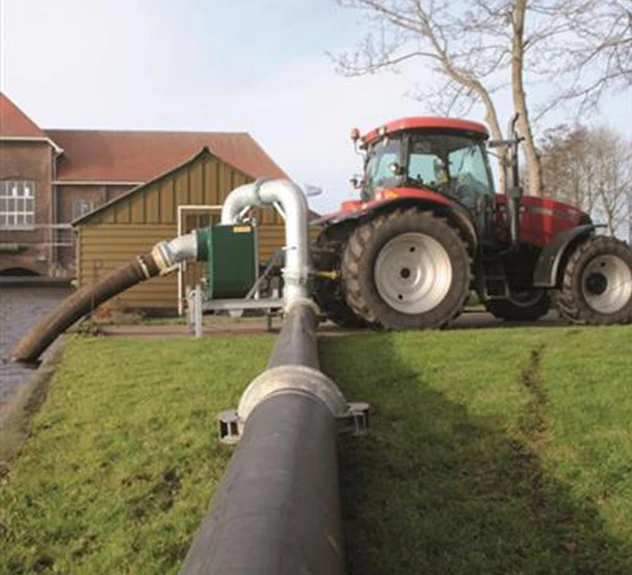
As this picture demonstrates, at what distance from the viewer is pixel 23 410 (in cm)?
651

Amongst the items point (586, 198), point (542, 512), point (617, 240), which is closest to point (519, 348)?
point (617, 240)

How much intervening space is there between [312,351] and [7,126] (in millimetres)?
41882

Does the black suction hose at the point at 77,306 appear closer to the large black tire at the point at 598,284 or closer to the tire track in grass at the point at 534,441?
the large black tire at the point at 598,284

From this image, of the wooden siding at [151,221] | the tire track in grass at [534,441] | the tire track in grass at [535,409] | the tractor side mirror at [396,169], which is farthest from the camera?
the wooden siding at [151,221]

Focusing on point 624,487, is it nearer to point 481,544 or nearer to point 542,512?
point 542,512

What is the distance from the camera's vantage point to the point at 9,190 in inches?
1745

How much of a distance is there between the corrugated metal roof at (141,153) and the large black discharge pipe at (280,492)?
40231 mm

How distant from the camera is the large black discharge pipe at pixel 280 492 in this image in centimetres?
253

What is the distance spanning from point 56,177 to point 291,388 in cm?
4246

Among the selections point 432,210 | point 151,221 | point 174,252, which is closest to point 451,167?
point 432,210

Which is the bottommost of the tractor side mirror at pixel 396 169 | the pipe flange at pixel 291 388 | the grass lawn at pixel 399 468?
the grass lawn at pixel 399 468

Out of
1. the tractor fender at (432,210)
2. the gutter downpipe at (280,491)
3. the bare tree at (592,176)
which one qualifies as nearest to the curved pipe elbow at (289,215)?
the tractor fender at (432,210)

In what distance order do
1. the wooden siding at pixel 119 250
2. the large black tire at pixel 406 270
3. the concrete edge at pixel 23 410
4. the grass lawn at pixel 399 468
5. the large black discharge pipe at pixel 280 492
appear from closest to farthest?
the large black discharge pipe at pixel 280 492, the grass lawn at pixel 399 468, the concrete edge at pixel 23 410, the large black tire at pixel 406 270, the wooden siding at pixel 119 250

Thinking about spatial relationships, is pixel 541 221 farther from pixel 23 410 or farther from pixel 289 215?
pixel 23 410
